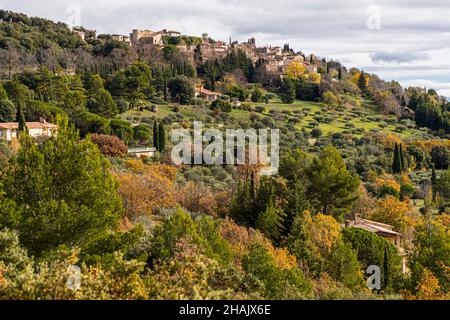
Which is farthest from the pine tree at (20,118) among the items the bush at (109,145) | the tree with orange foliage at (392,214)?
the tree with orange foliage at (392,214)

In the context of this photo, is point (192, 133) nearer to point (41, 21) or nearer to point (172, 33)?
point (41, 21)

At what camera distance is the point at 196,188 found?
30.8 metres

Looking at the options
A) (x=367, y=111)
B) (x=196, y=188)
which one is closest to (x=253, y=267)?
(x=196, y=188)

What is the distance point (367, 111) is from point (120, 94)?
1497 inches

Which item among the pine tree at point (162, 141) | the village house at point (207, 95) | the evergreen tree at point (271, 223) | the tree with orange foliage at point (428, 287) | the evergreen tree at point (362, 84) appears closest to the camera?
the tree with orange foliage at point (428, 287)

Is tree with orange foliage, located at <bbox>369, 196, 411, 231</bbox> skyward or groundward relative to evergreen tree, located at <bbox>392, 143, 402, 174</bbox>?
groundward

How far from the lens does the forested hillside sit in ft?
40.2

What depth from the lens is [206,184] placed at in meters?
34.9

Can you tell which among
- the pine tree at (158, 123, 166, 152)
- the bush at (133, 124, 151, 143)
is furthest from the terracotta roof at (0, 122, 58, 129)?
the pine tree at (158, 123, 166, 152)

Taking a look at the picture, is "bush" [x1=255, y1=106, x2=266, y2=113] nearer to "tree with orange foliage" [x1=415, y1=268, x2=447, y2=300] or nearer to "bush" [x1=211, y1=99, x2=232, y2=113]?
"bush" [x1=211, y1=99, x2=232, y2=113]

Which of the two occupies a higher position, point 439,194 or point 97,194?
point 97,194

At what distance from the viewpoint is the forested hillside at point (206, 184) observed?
12258 millimetres

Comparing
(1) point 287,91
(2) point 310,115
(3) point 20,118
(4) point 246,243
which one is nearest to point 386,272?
(4) point 246,243

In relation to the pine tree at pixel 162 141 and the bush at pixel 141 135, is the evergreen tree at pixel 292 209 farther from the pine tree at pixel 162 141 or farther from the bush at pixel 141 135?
the bush at pixel 141 135
